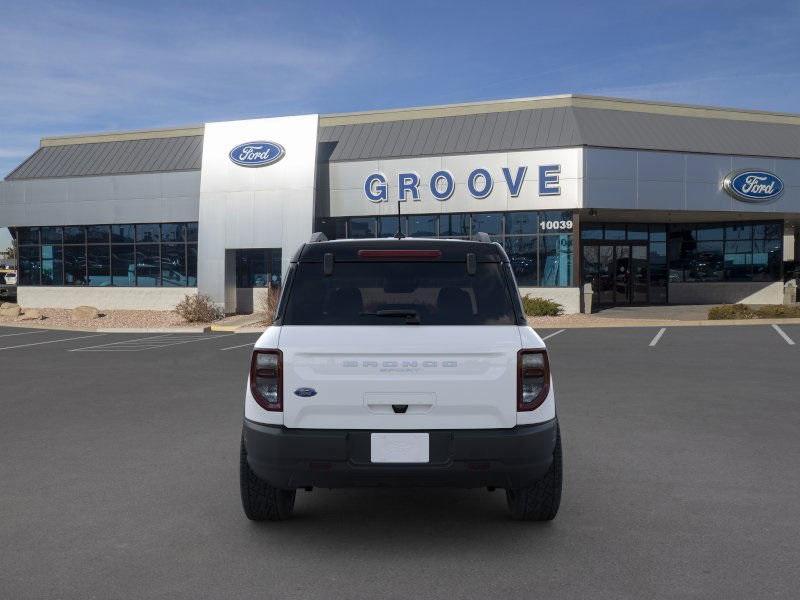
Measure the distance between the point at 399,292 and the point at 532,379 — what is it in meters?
1.01

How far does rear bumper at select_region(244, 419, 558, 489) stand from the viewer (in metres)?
4.09

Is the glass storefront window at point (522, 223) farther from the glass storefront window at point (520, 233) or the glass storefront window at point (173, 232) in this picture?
the glass storefront window at point (173, 232)

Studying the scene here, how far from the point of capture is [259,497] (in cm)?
467

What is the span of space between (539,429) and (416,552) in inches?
40.6

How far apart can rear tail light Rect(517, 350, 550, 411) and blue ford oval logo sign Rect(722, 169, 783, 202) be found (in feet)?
80.1

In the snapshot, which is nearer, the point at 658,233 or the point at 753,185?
the point at 753,185

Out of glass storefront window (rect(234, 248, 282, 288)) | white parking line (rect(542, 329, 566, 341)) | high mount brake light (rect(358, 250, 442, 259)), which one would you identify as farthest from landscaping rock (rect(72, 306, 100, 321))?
high mount brake light (rect(358, 250, 442, 259))

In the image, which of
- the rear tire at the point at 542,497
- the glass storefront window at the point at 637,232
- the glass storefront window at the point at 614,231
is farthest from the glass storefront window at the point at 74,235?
the rear tire at the point at 542,497

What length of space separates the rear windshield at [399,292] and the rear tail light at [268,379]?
0.27m

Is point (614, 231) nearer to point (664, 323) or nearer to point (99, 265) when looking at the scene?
point (664, 323)

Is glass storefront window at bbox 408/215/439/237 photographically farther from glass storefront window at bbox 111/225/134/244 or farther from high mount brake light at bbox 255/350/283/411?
high mount brake light at bbox 255/350/283/411

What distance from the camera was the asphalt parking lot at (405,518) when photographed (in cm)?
392

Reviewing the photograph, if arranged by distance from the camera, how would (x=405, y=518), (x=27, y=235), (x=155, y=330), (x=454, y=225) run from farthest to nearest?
(x=27, y=235), (x=454, y=225), (x=155, y=330), (x=405, y=518)

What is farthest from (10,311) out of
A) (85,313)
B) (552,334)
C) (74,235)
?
(552,334)
